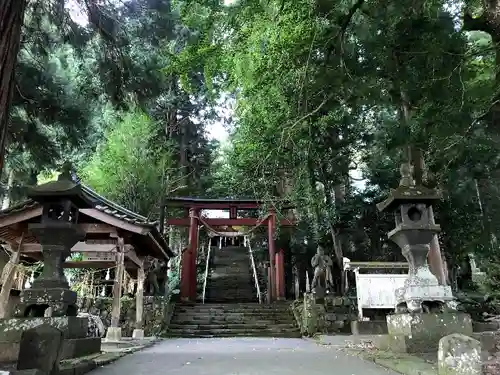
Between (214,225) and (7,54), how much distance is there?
16.4m

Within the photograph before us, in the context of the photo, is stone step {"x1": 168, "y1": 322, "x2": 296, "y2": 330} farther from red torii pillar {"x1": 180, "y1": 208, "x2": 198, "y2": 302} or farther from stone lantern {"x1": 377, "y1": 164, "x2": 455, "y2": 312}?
stone lantern {"x1": 377, "y1": 164, "x2": 455, "y2": 312}

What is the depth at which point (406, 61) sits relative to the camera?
7.70 m

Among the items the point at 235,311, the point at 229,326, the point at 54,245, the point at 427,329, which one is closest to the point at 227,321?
the point at 229,326

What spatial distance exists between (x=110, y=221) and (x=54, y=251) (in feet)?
13.0

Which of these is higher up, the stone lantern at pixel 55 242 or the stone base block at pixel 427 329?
the stone lantern at pixel 55 242

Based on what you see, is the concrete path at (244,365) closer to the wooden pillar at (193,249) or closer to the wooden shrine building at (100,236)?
the wooden shrine building at (100,236)

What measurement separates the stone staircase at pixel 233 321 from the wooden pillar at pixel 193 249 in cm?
98

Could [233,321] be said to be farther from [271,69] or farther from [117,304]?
[271,69]

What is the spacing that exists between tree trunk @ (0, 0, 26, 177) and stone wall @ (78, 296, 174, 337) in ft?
37.3

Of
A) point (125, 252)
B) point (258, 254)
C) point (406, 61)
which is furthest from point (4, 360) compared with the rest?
point (258, 254)

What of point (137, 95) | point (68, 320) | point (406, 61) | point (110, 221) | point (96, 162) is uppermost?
point (96, 162)

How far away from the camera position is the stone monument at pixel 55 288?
5.34 metres

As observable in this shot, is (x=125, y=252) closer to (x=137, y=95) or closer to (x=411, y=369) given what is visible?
(x=137, y=95)

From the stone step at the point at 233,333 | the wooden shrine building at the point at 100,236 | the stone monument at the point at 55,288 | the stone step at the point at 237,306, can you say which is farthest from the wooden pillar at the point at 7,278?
the stone step at the point at 237,306
